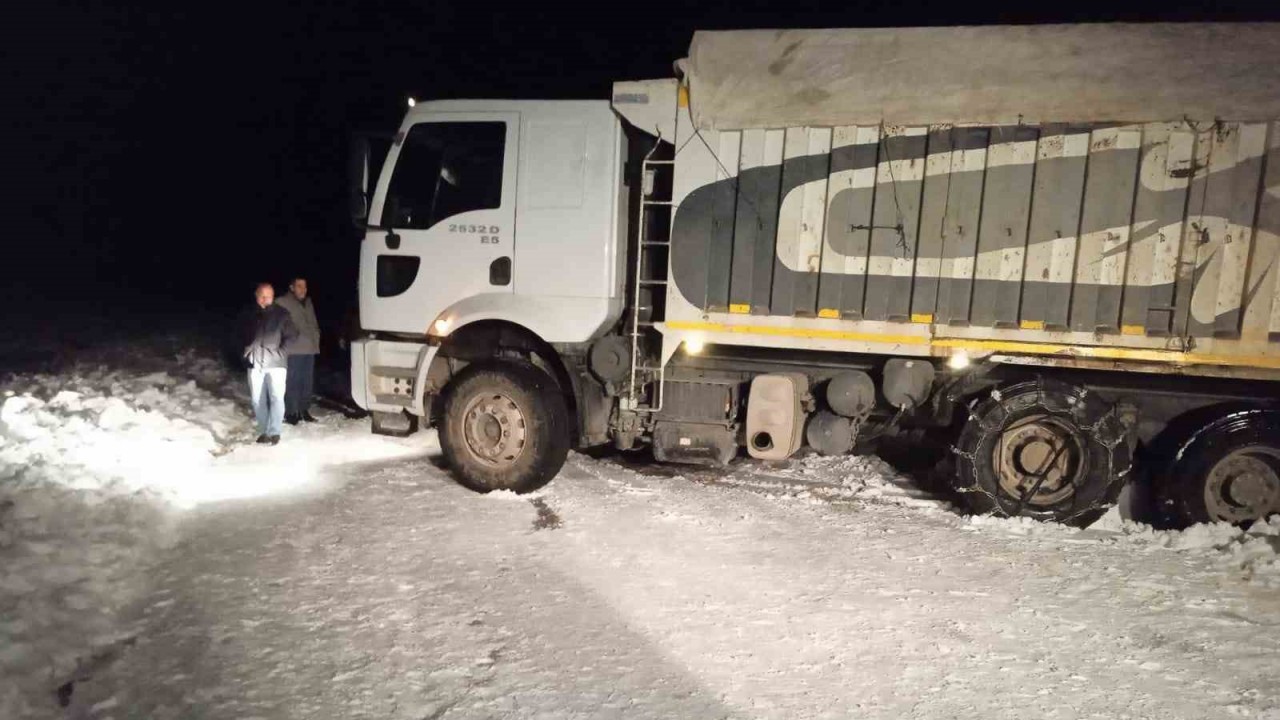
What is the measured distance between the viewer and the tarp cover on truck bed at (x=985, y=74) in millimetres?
5547

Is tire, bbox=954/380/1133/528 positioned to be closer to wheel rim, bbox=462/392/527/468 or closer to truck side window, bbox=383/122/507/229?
wheel rim, bbox=462/392/527/468

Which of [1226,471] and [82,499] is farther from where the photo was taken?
[82,499]

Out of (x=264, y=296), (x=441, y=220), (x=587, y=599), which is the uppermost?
(x=441, y=220)

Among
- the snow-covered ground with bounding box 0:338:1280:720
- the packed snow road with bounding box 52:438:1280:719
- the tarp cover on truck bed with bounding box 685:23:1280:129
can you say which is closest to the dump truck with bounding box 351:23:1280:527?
the tarp cover on truck bed with bounding box 685:23:1280:129

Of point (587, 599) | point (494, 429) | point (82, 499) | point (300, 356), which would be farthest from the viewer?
point (300, 356)

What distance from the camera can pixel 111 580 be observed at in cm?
497

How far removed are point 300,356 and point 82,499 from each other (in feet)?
11.7

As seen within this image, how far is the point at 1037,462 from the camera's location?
6387 mm

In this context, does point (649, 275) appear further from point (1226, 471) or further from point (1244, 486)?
point (1244, 486)

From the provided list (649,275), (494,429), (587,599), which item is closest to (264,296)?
(494,429)

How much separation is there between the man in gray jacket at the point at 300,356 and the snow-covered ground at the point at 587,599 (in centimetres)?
200

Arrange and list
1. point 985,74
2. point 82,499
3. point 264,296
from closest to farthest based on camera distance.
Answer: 1. point 985,74
2. point 82,499
3. point 264,296

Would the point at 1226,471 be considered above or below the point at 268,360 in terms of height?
below

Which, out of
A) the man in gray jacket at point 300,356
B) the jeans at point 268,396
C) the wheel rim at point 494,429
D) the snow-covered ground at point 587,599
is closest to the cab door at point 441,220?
the wheel rim at point 494,429
